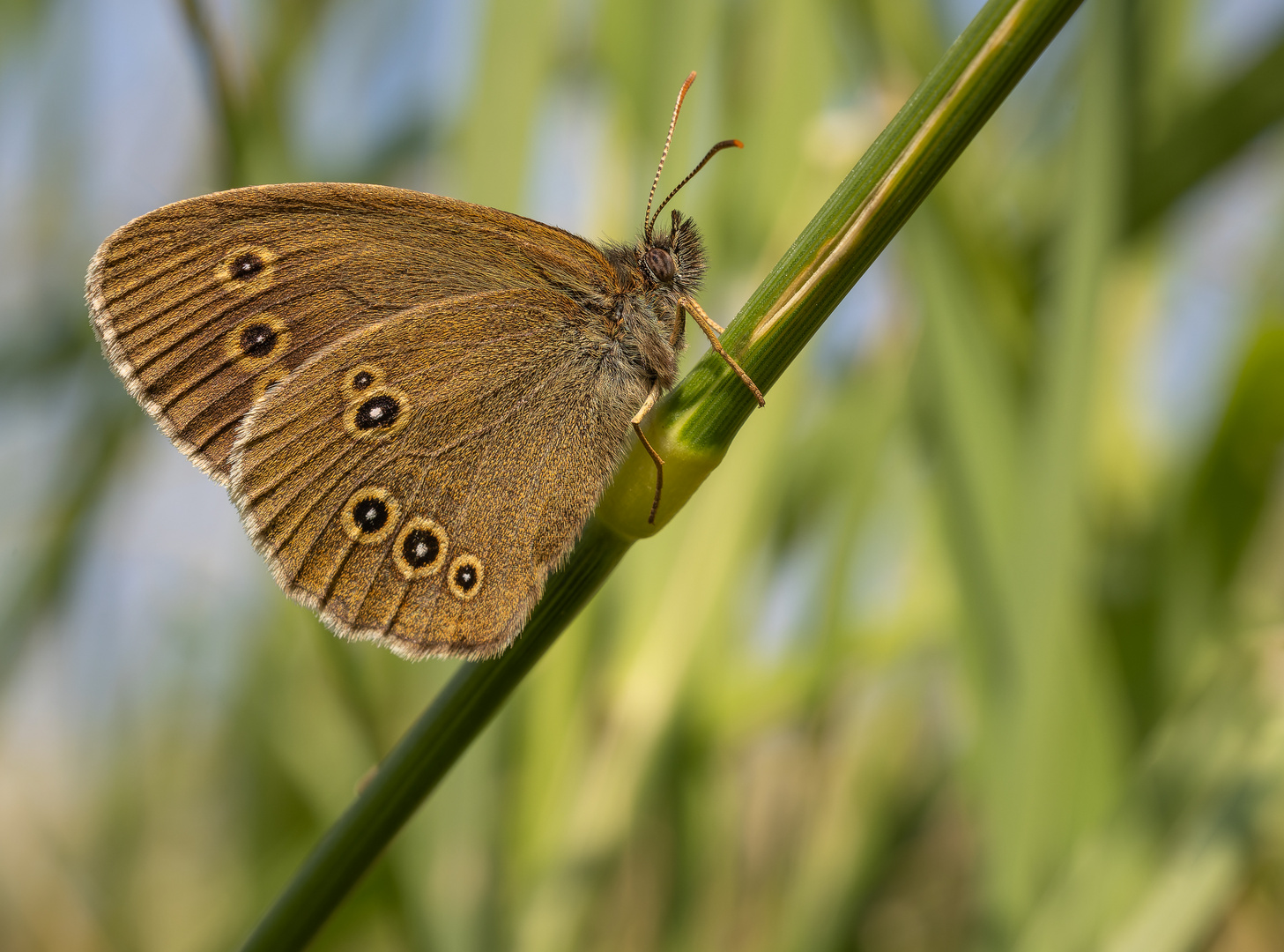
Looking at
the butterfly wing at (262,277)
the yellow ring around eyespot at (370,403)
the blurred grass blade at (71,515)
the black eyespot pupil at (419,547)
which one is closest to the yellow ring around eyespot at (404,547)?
the black eyespot pupil at (419,547)

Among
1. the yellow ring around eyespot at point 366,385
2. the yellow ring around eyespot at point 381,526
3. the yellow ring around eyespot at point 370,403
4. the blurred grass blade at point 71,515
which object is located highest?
the yellow ring around eyespot at point 366,385

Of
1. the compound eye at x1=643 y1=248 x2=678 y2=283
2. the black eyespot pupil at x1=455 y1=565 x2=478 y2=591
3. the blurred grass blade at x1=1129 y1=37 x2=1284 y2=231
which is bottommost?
the black eyespot pupil at x1=455 y1=565 x2=478 y2=591

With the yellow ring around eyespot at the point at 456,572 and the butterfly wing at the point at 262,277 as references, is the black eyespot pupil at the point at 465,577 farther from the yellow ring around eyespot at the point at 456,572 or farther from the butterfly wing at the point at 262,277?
the butterfly wing at the point at 262,277

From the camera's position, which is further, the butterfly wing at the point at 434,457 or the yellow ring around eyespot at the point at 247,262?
the yellow ring around eyespot at the point at 247,262

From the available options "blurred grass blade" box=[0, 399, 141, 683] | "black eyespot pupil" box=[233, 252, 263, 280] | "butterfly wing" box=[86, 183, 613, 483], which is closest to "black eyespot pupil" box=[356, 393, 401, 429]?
"butterfly wing" box=[86, 183, 613, 483]

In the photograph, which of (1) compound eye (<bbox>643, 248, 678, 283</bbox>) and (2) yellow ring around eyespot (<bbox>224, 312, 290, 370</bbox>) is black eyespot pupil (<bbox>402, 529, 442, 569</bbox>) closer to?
(2) yellow ring around eyespot (<bbox>224, 312, 290, 370</bbox>)

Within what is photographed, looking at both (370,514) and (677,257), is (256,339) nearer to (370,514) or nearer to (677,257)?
(370,514)

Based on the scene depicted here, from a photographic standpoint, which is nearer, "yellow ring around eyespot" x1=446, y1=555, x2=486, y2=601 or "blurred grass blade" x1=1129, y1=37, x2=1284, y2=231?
"yellow ring around eyespot" x1=446, y1=555, x2=486, y2=601

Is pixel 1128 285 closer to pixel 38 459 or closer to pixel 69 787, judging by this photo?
pixel 38 459
